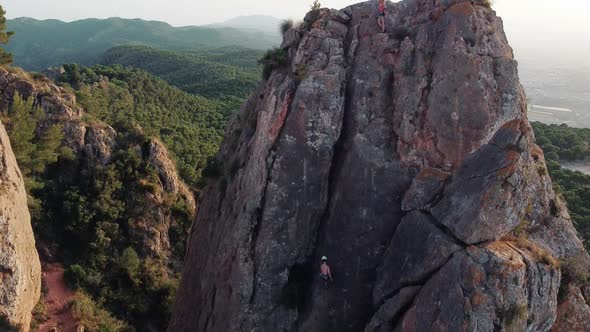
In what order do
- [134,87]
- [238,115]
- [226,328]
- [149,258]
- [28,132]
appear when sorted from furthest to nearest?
[134,87] < [149,258] < [28,132] < [238,115] < [226,328]

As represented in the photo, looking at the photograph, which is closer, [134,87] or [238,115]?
[238,115]

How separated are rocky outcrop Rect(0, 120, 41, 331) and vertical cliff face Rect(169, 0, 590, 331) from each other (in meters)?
10.5

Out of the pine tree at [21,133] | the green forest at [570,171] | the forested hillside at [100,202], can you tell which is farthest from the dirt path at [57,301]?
the green forest at [570,171]

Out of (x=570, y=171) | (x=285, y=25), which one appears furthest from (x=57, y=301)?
(x=570, y=171)

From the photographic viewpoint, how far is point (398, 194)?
16.5m

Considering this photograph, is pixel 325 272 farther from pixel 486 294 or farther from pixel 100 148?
pixel 100 148

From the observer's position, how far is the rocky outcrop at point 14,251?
2050cm

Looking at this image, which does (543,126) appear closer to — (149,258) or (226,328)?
(149,258)

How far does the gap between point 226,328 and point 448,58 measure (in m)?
14.8

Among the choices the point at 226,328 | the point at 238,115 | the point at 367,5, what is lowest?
the point at 226,328

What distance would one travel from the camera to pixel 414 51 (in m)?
17.5

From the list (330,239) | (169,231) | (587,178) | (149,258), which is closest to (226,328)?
(330,239)

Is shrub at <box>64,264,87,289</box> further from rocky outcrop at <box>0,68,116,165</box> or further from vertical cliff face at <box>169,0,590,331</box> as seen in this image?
vertical cliff face at <box>169,0,590,331</box>

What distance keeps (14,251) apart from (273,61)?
1645 centimetres
